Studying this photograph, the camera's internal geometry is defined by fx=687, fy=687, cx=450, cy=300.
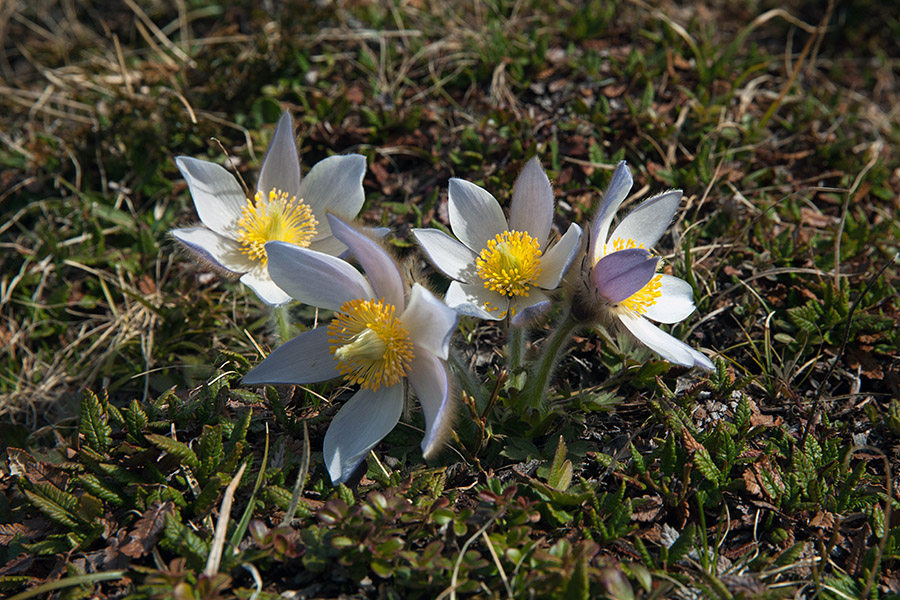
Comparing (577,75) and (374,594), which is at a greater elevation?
(577,75)

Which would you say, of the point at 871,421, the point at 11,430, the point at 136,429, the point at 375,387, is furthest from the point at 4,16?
the point at 871,421

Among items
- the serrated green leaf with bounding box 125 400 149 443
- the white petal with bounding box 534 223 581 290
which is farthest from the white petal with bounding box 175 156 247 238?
the white petal with bounding box 534 223 581 290

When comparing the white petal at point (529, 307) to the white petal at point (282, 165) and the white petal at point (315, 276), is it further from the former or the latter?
the white petal at point (282, 165)

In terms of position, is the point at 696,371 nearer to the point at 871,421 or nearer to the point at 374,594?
the point at 871,421

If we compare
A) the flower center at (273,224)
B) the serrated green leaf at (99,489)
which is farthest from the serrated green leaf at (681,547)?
the serrated green leaf at (99,489)

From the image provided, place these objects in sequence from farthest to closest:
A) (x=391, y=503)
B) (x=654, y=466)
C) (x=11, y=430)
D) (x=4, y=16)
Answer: (x=4, y=16) → (x=11, y=430) → (x=654, y=466) → (x=391, y=503)

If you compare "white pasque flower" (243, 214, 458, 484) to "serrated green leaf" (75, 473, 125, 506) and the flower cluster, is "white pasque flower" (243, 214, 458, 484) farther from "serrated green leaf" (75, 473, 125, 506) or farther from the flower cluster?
"serrated green leaf" (75, 473, 125, 506)

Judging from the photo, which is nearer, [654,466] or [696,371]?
[654,466]
